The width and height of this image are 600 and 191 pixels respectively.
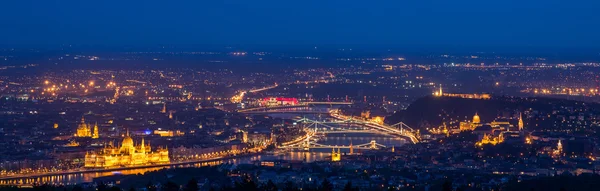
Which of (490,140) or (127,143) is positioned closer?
(127,143)

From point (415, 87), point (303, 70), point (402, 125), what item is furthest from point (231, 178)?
point (303, 70)

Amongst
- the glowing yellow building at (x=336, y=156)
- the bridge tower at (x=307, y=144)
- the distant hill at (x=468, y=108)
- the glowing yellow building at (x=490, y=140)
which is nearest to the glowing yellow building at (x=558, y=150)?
the glowing yellow building at (x=490, y=140)

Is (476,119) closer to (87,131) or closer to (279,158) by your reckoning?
(279,158)

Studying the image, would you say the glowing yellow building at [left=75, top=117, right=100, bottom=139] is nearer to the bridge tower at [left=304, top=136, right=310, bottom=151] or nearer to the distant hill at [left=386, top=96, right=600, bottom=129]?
the bridge tower at [left=304, top=136, right=310, bottom=151]

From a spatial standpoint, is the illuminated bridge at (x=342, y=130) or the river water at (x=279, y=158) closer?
the river water at (x=279, y=158)

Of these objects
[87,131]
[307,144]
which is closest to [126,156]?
[307,144]

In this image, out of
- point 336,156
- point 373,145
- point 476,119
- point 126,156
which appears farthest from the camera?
point 476,119

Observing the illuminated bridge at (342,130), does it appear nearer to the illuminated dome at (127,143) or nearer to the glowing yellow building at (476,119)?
the glowing yellow building at (476,119)

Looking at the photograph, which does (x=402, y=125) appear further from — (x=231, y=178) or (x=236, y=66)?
(x=236, y=66)

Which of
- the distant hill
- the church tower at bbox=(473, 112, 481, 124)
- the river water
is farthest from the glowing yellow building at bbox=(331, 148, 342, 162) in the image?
the distant hill

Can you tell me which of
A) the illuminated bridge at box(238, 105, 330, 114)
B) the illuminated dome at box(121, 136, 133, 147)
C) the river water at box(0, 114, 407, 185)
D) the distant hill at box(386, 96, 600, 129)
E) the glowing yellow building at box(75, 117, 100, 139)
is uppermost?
the illuminated bridge at box(238, 105, 330, 114)
